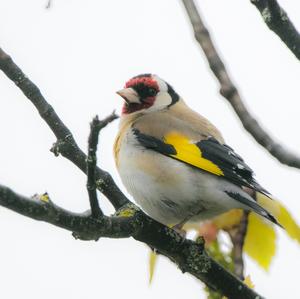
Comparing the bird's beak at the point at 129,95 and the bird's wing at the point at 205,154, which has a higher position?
the bird's beak at the point at 129,95

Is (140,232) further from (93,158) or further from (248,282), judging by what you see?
(93,158)

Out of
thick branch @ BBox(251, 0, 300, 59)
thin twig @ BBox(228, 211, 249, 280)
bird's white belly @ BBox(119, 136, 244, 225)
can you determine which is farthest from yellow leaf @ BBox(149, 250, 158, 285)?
thick branch @ BBox(251, 0, 300, 59)

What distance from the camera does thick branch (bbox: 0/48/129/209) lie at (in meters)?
2.87

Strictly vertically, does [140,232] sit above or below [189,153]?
above

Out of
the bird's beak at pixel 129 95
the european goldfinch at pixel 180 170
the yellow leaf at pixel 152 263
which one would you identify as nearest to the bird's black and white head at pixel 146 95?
the bird's beak at pixel 129 95

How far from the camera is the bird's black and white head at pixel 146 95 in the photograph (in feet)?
16.8

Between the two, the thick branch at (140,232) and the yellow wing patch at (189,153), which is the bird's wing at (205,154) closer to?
the yellow wing patch at (189,153)

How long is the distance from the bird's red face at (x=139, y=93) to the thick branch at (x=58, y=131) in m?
1.81

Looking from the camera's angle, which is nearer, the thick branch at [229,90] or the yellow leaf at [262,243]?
the thick branch at [229,90]

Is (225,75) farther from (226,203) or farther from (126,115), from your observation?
(126,115)

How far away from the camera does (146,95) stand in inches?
207

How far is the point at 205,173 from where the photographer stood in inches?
155

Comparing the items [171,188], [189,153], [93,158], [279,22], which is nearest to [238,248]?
[93,158]

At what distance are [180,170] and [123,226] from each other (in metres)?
1.26
